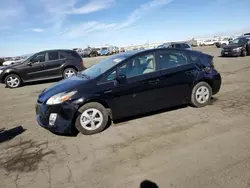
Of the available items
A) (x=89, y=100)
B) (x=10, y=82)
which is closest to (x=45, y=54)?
(x=10, y=82)

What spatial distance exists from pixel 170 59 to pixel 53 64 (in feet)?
26.7

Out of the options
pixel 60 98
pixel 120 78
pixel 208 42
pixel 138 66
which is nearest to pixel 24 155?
pixel 60 98

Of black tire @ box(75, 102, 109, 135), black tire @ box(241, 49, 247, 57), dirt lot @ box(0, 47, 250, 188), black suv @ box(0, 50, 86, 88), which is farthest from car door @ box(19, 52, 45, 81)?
black tire @ box(241, 49, 247, 57)

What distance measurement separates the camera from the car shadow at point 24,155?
11.3ft

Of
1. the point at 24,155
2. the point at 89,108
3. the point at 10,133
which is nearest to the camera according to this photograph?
the point at 24,155

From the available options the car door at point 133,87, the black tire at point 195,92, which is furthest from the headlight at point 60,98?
the black tire at point 195,92

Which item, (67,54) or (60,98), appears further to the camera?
(67,54)

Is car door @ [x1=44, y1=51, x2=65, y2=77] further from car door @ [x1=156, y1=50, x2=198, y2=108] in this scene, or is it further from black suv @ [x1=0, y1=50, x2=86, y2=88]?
car door @ [x1=156, y1=50, x2=198, y2=108]

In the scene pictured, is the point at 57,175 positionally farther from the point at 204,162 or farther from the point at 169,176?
the point at 204,162

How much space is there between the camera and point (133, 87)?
4699 mm

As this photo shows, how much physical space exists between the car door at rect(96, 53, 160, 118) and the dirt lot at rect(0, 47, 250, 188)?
0.38 m

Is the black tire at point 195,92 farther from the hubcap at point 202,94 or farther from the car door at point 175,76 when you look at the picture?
the car door at point 175,76

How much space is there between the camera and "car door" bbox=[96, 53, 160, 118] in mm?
4566

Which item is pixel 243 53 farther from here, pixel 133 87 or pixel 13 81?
pixel 13 81
